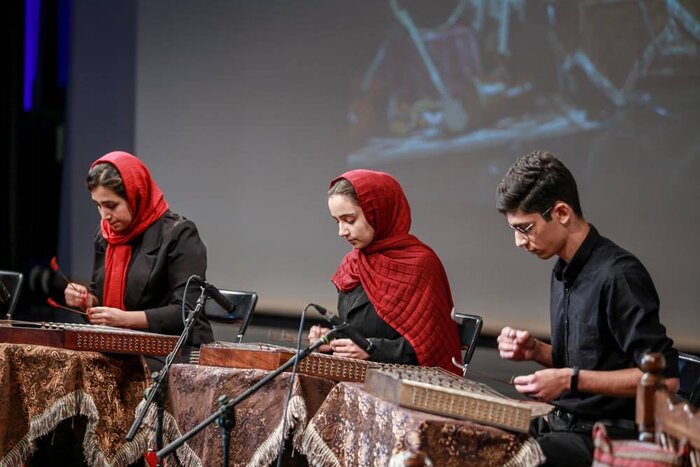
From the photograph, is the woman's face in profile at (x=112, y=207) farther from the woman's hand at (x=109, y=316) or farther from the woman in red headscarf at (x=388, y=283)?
the woman in red headscarf at (x=388, y=283)

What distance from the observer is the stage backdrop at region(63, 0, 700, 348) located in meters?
6.15

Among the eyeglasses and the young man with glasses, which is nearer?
the young man with glasses

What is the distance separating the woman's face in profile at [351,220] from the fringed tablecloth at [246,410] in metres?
0.75

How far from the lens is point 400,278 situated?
369cm

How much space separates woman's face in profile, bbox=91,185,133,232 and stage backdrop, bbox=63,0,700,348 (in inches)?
124

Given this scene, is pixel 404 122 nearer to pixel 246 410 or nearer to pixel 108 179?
pixel 108 179

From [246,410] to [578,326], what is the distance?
1.14m

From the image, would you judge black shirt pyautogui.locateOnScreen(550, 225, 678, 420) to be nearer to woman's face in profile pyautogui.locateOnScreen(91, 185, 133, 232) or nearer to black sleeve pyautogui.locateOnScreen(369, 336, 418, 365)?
black sleeve pyautogui.locateOnScreen(369, 336, 418, 365)

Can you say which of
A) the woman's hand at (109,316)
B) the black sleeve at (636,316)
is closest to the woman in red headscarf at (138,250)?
the woman's hand at (109,316)

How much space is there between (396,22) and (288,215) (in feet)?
5.77

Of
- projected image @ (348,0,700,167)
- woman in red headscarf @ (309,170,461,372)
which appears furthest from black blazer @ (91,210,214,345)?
projected image @ (348,0,700,167)

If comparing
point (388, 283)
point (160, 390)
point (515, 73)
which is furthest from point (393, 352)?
point (515, 73)

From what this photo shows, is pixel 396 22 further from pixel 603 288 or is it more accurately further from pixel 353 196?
pixel 603 288

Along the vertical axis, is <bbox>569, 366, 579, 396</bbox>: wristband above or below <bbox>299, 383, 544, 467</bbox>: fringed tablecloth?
above
